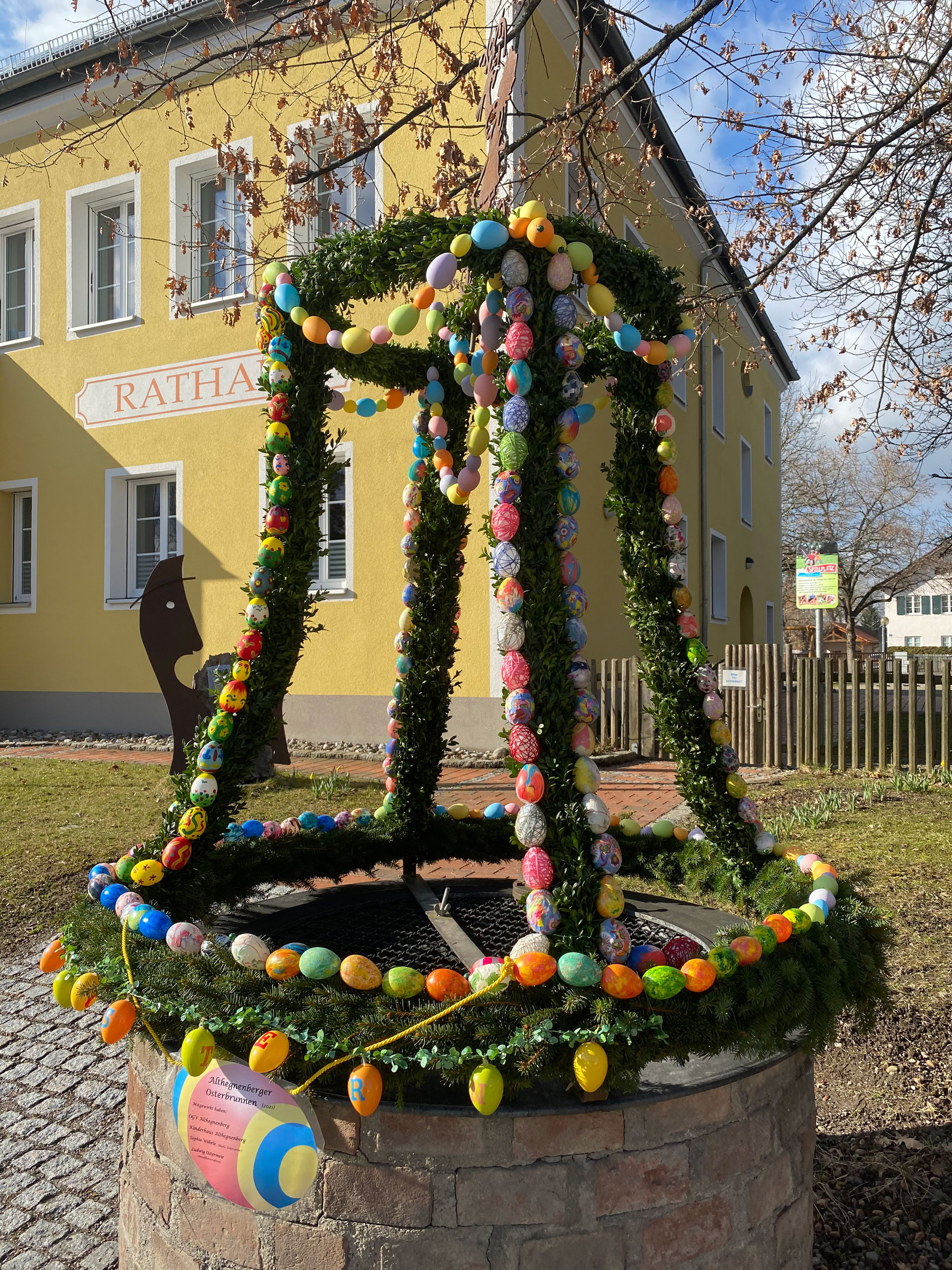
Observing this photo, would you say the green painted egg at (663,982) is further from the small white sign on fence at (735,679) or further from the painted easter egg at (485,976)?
the small white sign on fence at (735,679)

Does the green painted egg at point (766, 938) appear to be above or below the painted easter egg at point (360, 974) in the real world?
above

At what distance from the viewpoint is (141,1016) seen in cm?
203

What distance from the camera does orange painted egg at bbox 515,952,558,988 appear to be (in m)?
1.85

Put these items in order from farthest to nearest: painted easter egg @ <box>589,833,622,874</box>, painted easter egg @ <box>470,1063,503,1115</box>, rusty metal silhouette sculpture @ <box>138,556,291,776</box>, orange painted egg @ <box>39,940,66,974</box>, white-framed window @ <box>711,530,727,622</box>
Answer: white-framed window @ <box>711,530,727,622</box> → rusty metal silhouette sculpture @ <box>138,556,291,776</box> → orange painted egg @ <box>39,940,66,974</box> → painted easter egg @ <box>589,833,622,874</box> → painted easter egg @ <box>470,1063,503,1115</box>

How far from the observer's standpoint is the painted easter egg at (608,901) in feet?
6.28

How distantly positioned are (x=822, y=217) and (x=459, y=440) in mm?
2717

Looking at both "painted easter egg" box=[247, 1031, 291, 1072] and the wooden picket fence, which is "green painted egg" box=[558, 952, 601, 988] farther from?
the wooden picket fence

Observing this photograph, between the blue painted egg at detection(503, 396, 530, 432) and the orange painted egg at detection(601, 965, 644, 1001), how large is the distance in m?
1.14

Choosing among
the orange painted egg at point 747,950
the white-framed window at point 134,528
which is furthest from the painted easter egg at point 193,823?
the white-framed window at point 134,528

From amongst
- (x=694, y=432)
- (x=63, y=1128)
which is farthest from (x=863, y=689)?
(x=63, y=1128)

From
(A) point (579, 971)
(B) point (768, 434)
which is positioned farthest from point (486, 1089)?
(B) point (768, 434)

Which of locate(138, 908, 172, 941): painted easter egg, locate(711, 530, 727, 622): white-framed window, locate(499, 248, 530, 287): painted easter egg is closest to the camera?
locate(499, 248, 530, 287): painted easter egg

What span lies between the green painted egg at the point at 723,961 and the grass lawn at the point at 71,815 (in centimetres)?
303

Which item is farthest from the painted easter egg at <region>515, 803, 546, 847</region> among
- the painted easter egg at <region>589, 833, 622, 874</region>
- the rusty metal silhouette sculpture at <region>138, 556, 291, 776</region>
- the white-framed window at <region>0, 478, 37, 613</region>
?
the white-framed window at <region>0, 478, 37, 613</region>
